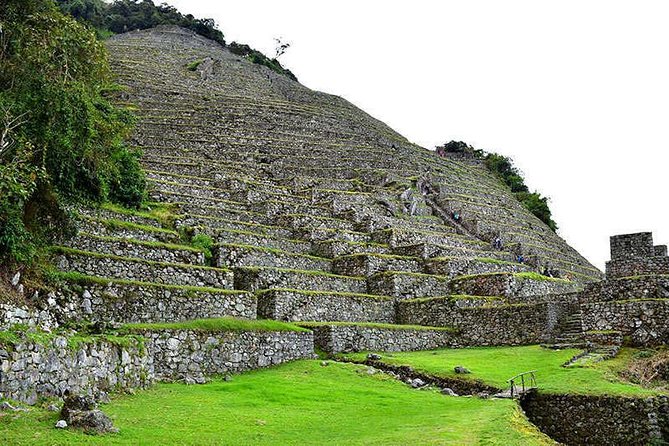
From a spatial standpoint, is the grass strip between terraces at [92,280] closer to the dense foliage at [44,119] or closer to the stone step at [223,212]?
the dense foliage at [44,119]

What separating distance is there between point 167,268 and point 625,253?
17713 mm

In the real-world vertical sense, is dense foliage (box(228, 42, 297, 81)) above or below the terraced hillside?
above

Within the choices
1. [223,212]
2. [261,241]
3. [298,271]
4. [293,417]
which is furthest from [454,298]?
[293,417]

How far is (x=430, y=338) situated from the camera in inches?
973

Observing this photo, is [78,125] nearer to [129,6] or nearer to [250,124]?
[250,124]

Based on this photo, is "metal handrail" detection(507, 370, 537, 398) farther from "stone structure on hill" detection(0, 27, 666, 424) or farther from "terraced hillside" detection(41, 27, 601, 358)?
"terraced hillside" detection(41, 27, 601, 358)

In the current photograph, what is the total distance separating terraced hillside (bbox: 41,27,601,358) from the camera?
21.0m

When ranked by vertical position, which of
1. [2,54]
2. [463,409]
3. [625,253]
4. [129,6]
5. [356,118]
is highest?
[129,6]

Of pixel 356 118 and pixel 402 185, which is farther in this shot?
pixel 356 118

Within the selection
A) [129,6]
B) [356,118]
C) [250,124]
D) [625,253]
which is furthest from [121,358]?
[129,6]

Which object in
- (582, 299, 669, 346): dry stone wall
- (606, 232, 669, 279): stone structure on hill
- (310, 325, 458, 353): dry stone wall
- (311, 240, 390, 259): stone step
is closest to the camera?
(582, 299, 669, 346): dry stone wall

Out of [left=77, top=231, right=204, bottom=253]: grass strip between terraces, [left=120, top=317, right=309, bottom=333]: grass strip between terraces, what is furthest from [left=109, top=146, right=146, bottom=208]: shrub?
[left=120, top=317, right=309, bottom=333]: grass strip between terraces

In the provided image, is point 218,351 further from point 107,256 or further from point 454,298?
point 454,298

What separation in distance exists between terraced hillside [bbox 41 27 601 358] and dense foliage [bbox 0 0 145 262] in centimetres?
241
